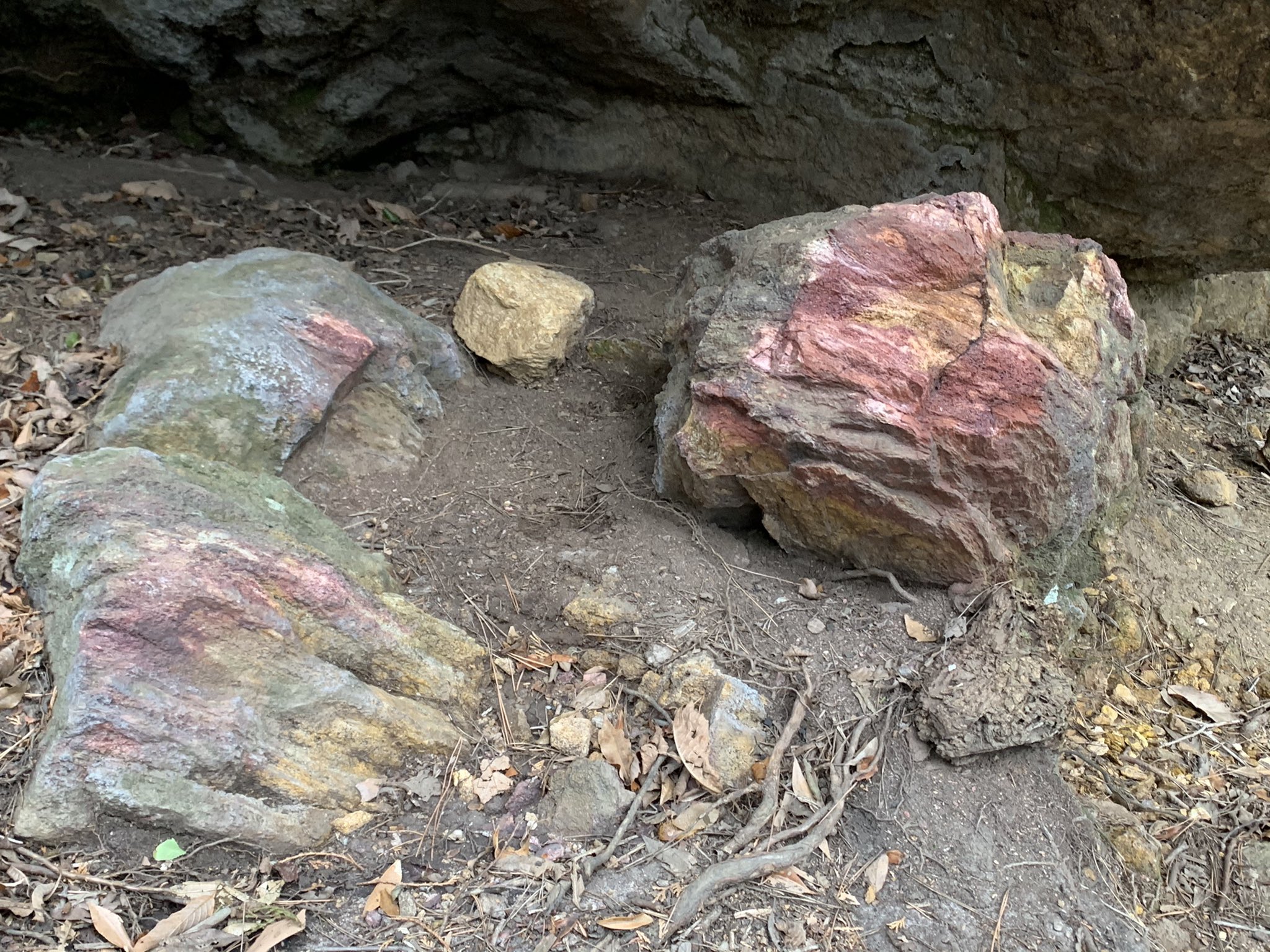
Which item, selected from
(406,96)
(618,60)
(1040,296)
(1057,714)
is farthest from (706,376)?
(406,96)

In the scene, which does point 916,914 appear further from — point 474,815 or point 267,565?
point 267,565

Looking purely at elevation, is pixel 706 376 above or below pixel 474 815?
above

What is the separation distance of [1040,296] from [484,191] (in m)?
2.78

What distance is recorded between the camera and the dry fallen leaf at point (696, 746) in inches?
78.4

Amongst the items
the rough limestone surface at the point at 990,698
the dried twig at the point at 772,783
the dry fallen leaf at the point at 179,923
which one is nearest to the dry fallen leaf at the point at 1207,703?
the rough limestone surface at the point at 990,698

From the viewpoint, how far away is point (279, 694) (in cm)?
188

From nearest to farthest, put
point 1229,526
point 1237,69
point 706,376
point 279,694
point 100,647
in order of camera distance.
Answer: point 100,647 < point 279,694 < point 706,376 < point 1237,69 < point 1229,526

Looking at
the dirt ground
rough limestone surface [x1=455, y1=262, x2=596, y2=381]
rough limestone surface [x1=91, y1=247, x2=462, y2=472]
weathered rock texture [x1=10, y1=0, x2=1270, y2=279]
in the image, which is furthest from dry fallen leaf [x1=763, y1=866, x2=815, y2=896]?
weathered rock texture [x1=10, y1=0, x2=1270, y2=279]

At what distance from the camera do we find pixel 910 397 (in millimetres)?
2320

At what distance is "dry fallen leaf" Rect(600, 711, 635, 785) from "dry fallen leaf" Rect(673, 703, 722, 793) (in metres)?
0.11

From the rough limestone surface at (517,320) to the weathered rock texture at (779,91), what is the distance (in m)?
1.52

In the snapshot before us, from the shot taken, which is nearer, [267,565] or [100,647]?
[100,647]

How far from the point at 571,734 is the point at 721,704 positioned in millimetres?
342

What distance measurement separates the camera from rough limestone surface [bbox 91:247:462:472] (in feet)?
8.00
